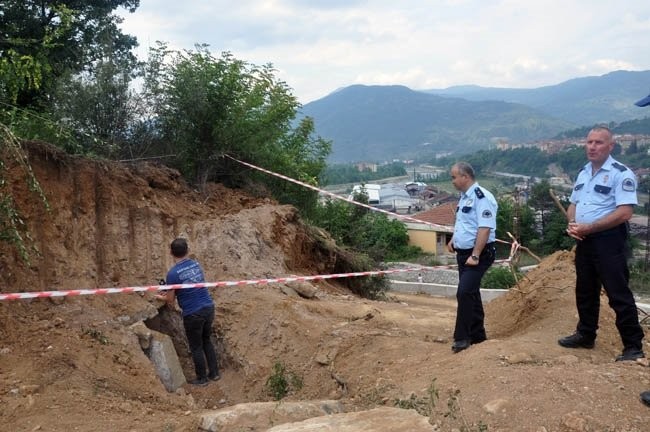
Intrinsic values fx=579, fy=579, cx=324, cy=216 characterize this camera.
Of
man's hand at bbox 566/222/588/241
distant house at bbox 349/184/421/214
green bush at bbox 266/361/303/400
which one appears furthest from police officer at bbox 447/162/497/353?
distant house at bbox 349/184/421/214

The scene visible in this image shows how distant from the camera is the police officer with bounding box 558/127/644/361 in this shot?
4.67 m

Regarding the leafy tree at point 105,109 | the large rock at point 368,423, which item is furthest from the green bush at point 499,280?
the large rock at point 368,423

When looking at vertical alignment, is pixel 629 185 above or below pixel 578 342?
above

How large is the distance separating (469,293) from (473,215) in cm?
73

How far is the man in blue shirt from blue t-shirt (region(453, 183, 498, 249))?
2.65m

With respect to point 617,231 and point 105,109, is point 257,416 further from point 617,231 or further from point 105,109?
point 105,109

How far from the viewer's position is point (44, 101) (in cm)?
980

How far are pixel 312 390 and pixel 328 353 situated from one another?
1.70 ft

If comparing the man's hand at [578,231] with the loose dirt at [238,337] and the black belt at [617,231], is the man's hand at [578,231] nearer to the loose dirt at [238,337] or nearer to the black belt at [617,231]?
the black belt at [617,231]

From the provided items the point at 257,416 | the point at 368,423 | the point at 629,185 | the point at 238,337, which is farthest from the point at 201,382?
the point at 629,185

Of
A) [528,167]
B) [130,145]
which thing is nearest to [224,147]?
[130,145]

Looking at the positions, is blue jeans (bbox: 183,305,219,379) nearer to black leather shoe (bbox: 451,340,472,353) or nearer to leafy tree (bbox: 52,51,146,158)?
black leather shoe (bbox: 451,340,472,353)

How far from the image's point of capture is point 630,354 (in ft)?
15.5

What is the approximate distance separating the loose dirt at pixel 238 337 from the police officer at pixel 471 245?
0.35m
